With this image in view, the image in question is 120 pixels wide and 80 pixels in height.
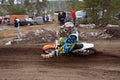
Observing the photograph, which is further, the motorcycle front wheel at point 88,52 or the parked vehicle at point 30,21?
the parked vehicle at point 30,21

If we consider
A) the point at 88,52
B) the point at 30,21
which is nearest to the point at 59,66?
the point at 88,52

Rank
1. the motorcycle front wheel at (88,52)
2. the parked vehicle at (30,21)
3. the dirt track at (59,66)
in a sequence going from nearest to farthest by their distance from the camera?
the dirt track at (59,66), the motorcycle front wheel at (88,52), the parked vehicle at (30,21)

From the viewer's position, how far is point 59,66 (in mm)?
12750

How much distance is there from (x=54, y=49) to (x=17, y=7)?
227 ft

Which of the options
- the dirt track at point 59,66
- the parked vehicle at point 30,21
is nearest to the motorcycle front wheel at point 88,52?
the dirt track at point 59,66

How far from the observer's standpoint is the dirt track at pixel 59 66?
11.0 metres

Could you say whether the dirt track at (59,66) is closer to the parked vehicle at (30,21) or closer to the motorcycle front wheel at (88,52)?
the motorcycle front wheel at (88,52)

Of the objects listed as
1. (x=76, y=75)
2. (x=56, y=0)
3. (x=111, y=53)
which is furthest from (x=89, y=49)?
(x=56, y=0)

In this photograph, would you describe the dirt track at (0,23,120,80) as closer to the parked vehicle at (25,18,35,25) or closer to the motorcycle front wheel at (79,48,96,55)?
the motorcycle front wheel at (79,48,96,55)

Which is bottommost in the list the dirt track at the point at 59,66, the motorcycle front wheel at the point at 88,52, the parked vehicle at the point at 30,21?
the parked vehicle at the point at 30,21

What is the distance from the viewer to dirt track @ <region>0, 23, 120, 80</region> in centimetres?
1102

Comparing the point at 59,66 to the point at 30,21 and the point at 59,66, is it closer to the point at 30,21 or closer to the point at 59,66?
the point at 59,66

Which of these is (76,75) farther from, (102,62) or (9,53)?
(9,53)

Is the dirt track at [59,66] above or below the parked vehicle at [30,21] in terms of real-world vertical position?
above
